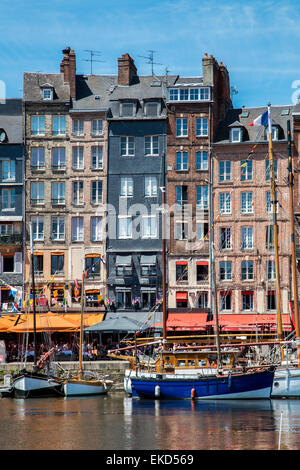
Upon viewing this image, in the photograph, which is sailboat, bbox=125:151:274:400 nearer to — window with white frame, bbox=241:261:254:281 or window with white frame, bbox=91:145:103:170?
window with white frame, bbox=241:261:254:281

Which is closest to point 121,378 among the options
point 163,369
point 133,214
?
point 163,369

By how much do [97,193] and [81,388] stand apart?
1887 cm

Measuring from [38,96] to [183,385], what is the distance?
2873 centimetres

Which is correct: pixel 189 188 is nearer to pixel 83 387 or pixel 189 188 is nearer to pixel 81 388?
pixel 83 387

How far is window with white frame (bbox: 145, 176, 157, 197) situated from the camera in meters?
61.4

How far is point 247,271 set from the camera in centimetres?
5922

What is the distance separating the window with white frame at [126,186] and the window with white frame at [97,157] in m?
1.88

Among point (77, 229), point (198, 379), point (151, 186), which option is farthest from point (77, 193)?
point (198, 379)

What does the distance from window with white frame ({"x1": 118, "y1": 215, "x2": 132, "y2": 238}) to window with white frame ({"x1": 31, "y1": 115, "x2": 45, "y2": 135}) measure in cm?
862

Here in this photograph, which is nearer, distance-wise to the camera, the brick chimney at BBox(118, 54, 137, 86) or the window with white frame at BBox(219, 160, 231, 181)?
the window with white frame at BBox(219, 160, 231, 181)

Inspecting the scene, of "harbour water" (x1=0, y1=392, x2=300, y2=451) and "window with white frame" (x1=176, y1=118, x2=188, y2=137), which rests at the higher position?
"window with white frame" (x1=176, y1=118, x2=188, y2=137)

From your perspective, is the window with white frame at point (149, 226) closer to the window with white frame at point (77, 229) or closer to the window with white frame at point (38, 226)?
the window with white frame at point (77, 229)

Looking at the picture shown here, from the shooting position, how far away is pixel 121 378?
50.7 metres

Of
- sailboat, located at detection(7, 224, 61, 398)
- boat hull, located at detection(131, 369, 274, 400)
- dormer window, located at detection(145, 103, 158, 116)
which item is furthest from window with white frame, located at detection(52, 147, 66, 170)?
boat hull, located at detection(131, 369, 274, 400)
